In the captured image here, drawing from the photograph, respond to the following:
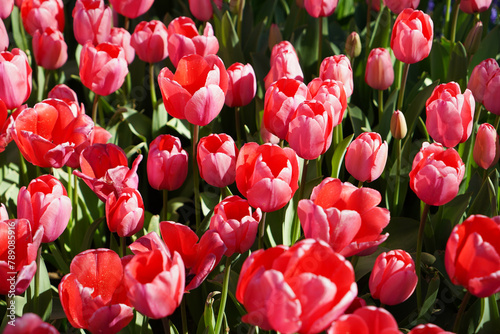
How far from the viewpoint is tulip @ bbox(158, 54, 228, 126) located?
113 centimetres

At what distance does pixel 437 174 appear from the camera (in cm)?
97

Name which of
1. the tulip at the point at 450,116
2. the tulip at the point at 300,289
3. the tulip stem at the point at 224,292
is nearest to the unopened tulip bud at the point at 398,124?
the tulip at the point at 450,116

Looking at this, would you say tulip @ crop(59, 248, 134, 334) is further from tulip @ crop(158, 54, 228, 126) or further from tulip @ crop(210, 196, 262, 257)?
tulip @ crop(158, 54, 228, 126)

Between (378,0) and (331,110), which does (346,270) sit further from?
(378,0)

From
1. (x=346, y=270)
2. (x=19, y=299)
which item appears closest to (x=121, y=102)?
(x=19, y=299)

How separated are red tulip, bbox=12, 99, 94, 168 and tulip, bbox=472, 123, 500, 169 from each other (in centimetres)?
79

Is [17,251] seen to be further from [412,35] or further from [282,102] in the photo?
[412,35]

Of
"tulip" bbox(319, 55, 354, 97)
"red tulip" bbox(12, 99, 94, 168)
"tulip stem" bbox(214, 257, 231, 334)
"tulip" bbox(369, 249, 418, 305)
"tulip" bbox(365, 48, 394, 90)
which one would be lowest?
"tulip stem" bbox(214, 257, 231, 334)

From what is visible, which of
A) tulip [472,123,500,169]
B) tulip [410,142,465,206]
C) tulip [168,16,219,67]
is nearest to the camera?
tulip [410,142,465,206]

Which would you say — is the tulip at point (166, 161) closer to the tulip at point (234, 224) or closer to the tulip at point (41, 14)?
the tulip at point (234, 224)

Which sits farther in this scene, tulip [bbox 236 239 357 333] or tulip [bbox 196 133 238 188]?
tulip [bbox 196 133 238 188]

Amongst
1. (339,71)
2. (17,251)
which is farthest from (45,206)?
(339,71)

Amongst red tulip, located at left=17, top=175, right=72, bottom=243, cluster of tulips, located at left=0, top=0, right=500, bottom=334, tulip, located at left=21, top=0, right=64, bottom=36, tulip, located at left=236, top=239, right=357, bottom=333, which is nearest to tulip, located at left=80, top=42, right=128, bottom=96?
cluster of tulips, located at left=0, top=0, right=500, bottom=334

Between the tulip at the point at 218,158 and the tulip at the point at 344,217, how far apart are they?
21cm
